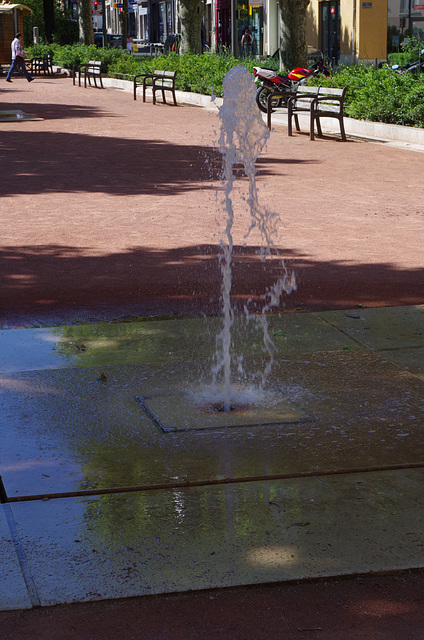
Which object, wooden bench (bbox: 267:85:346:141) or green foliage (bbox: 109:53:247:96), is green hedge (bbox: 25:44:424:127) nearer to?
green foliage (bbox: 109:53:247:96)

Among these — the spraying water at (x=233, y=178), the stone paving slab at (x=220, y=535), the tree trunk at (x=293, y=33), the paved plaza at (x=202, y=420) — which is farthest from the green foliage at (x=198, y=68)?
the stone paving slab at (x=220, y=535)

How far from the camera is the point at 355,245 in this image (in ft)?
28.4

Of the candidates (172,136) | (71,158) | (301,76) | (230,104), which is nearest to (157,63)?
(301,76)

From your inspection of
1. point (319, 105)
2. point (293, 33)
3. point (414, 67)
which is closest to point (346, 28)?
point (293, 33)

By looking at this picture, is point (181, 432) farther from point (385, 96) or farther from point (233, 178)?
point (385, 96)

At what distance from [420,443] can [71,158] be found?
12067 millimetres

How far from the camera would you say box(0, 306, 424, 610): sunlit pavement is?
3.09 meters

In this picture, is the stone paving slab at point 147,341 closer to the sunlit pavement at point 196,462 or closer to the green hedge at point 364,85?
the sunlit pavement at point 196,462

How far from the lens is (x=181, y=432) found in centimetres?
430

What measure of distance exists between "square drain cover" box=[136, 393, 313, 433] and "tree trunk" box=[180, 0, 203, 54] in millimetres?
28461

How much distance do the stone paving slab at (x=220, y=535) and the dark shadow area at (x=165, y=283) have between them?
3.01 m

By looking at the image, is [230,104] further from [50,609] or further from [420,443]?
[50,609]

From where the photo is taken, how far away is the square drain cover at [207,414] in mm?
4391

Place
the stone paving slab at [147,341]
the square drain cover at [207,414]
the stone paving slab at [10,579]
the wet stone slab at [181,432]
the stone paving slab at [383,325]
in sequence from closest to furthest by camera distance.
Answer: the stone paving slab at [10,579]
the wet stone slab at [181,432]
the square drain cover at [207,414]
the stone paving slab at [147,341]
the stone paving slab at [383,325]
